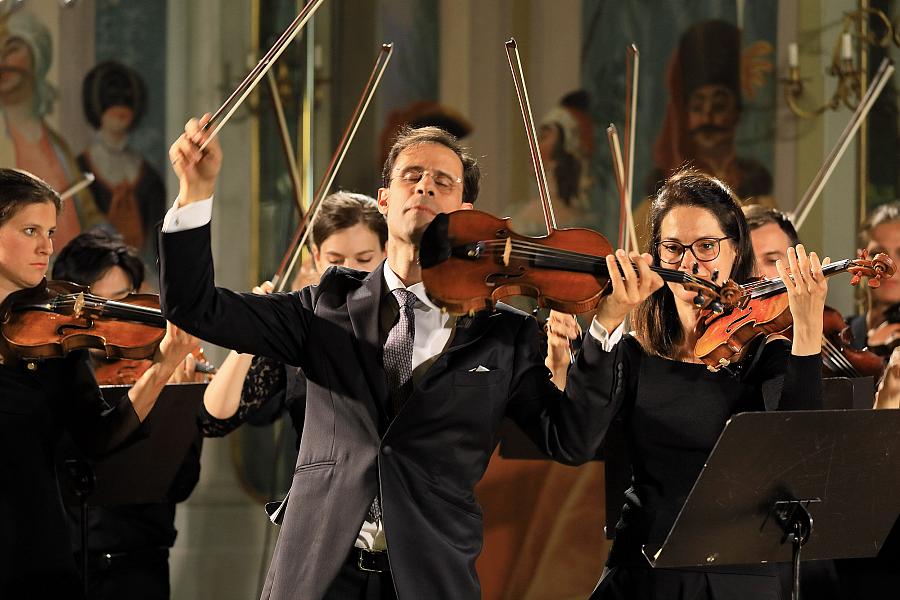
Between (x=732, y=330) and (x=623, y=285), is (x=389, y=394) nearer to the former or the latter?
(x=623, y=285)

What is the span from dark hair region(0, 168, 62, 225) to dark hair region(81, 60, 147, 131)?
2.57 m

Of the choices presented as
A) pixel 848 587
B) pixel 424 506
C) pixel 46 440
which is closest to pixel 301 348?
pixel 424 506

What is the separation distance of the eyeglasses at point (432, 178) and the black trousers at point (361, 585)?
0.64 metres

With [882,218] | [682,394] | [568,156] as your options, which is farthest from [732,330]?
[568,156]

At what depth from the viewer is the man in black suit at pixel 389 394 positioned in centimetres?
179

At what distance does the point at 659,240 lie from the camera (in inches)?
92.9

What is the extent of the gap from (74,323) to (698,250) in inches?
53.4

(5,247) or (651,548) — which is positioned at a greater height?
(5,247)

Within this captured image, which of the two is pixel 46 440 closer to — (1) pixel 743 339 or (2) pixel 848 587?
(1) pixel 743 339

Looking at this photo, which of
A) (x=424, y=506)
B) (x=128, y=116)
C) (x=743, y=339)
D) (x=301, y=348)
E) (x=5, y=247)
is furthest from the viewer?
(x=128, y=116)

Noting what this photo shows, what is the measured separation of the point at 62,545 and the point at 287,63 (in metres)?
3.24

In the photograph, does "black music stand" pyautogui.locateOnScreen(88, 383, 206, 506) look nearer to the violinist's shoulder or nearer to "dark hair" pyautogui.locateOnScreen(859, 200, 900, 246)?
the violinist's shoulder

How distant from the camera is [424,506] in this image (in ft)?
6.04

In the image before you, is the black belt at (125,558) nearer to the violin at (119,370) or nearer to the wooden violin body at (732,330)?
the violin at (119,370)
